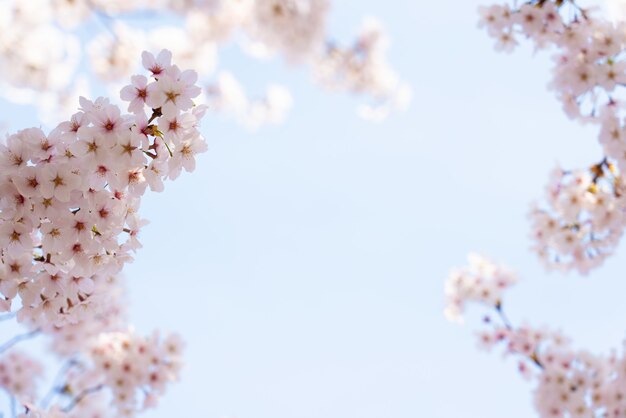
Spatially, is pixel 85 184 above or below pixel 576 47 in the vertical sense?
below

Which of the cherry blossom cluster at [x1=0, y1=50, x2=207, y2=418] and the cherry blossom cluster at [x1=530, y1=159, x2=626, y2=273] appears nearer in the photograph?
the cherry blossom cluster at [x1=0, y1=50, x2=207, y2=418]

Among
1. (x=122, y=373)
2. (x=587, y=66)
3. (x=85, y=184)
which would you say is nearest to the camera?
(x=85, y=184)

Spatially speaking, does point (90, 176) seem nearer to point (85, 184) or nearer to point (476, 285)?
point (85, 184)

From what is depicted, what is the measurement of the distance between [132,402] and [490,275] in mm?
5746

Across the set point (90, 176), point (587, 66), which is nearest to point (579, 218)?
point (587, 66)

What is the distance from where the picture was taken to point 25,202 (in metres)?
2.43

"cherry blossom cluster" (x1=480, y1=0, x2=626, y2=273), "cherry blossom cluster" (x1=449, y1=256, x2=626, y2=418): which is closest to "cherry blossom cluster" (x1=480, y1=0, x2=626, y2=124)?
"cherry blossom cluster" (x1=480, y1=0, x2=626, y2=273)

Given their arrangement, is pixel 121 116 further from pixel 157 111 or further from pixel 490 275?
pixel 490 275

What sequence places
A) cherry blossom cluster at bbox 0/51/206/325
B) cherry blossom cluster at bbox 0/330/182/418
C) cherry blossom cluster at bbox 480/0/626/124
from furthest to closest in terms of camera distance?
cherry blossom cluster at bbox 0/330/182/418 → cherry blossom cluster at bbox 480/0/626/124 → cherry blossom cluster at bbox 0/51/206/325

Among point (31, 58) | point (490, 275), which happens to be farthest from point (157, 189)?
point (31, 58)

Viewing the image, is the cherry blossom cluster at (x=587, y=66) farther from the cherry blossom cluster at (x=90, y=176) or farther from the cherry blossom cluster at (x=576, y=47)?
the cherry blossom cluster at (x=90, y=176)

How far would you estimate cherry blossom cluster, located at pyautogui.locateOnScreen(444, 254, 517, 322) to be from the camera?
8992mm

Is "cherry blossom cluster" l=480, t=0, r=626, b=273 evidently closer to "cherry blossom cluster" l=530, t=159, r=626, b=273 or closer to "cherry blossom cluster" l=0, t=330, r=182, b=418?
"cherry blossom cluster" l=530, t=159, r=626, b=273

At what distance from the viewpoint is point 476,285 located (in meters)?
9.15
